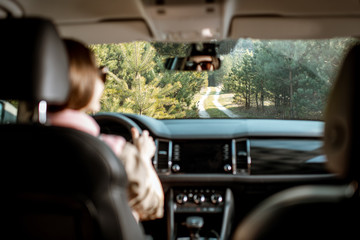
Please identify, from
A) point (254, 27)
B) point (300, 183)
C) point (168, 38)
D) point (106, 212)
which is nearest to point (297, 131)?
→ point (300, 183)

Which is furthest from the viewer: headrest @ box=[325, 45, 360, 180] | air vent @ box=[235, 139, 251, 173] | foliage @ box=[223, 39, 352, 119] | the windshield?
the windshield

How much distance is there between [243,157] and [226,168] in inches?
8.4

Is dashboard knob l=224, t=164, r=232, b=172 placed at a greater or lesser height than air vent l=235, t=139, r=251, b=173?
lesser

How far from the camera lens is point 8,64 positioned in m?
2.16

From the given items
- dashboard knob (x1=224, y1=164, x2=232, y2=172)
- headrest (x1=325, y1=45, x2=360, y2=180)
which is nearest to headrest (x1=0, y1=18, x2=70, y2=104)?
headrest (x1=325, y1=45, x2=360, y2=180)

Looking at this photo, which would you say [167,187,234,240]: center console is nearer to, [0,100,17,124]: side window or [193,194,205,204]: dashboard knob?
[193,194,205,204]: dashboard knob

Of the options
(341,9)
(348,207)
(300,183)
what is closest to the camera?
(348,207)

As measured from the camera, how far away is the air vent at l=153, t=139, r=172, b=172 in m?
4.88

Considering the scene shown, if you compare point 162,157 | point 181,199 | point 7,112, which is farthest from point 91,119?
point 181,199

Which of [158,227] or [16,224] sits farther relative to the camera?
[158,227]

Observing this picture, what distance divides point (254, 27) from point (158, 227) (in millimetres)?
2476

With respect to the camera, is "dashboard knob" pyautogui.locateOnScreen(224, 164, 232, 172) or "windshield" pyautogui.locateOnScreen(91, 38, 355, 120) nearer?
"dashboard knob" pyautogui.locateOnScreen(224, 164, 232, 172)

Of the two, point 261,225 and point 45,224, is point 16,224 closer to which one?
point 45,224

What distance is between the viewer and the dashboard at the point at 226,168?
475cm
